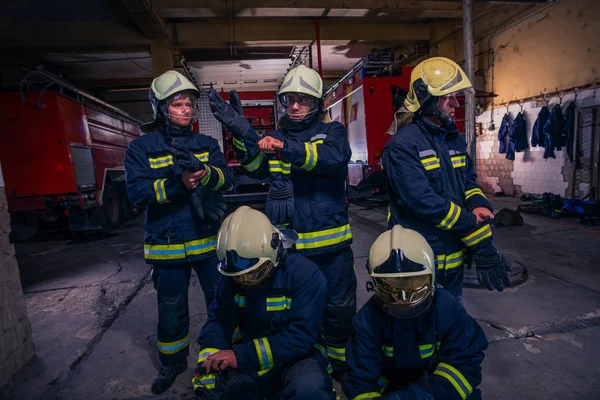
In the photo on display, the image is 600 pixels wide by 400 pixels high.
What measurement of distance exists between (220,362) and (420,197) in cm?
126

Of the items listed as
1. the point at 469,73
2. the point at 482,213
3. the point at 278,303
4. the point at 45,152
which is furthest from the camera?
the point at 45,152

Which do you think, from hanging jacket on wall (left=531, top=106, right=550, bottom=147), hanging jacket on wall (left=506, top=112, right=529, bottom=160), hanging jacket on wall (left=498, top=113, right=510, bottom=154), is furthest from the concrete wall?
hanging jacket on wall (left=498, top=113, right=510, bottom=154)

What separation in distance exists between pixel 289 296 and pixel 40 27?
976cm

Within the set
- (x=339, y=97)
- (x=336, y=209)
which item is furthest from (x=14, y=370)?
(x=339, y=97)

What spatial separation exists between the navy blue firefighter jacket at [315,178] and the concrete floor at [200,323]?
1.23 m

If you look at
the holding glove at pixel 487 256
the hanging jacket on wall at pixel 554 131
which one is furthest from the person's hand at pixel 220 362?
the hanging jacket on wall at pixel 554 131

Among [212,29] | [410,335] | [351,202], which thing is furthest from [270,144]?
[351,202]

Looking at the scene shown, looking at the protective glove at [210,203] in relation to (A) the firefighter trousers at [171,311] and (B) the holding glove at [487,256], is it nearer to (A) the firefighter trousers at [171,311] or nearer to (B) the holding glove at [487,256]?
(A) the firefighter trousers at [171,311]

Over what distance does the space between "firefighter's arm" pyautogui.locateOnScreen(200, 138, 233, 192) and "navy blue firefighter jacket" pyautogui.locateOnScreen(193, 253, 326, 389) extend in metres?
0.68

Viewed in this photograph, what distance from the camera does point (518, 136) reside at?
8641mm

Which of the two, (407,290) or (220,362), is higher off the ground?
(407,290)

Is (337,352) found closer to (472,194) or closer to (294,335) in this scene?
(294,335)

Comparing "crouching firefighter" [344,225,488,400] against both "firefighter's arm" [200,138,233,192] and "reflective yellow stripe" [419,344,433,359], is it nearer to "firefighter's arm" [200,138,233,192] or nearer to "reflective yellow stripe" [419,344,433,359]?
"reflective yellow stripe" [419,344,433,359]

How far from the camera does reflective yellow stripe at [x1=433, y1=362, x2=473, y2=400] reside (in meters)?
1.38
